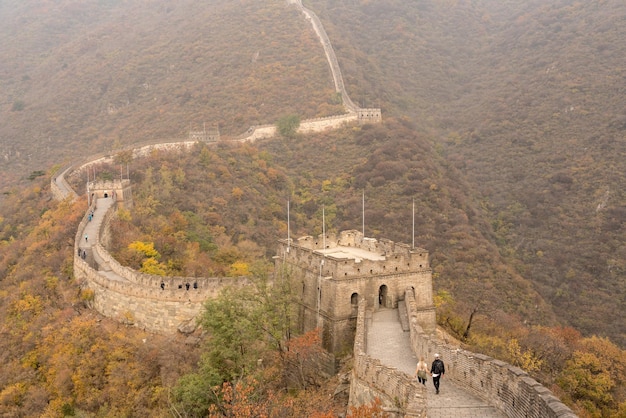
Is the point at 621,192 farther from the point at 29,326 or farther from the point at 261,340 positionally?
the point at 29,326

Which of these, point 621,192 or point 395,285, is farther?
point 621,192

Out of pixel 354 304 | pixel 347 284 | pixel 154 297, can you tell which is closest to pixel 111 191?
pixel 154 297

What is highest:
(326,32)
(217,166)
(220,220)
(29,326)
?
(326,32)

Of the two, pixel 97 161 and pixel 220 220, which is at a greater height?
pixel 97 161

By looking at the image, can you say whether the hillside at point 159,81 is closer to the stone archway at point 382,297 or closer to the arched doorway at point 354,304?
the stone archway at point 382,297

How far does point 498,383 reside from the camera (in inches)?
556

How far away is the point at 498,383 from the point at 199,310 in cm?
1767

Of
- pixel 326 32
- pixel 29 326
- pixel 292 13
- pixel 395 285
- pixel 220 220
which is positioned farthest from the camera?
pixel 292 13

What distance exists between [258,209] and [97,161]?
56.1 feet

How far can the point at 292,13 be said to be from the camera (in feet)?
456

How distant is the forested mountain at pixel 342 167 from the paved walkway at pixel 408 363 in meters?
7.03

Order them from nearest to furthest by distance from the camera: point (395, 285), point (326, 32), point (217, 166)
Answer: point (395, 285), point (217, 166), point (326, 32)

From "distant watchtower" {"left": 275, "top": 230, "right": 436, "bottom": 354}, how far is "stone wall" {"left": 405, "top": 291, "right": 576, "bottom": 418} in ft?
16.2

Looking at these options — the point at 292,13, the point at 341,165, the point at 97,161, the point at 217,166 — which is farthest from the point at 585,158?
the point at 292,13
